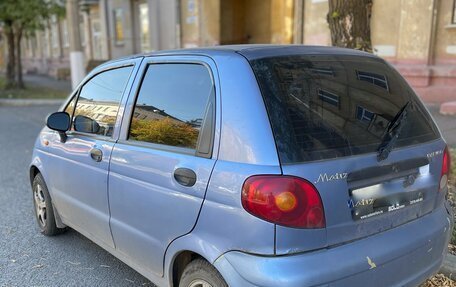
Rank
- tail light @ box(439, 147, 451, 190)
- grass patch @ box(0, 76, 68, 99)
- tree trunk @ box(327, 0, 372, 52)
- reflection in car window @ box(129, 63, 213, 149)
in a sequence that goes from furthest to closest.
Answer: grass patch @ box(0, 76, 68, 99) < tree trunk @ box(327, 0, 372, 52) < tail light @ box(439, 147, 451, 190) < reflection in car window @ box(129, 63, 213, 149)

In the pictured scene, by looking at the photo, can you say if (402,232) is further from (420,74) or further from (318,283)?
(420,74)

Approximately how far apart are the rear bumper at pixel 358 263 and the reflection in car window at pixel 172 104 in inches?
29.8

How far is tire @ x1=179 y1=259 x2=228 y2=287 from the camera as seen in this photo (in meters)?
2.23

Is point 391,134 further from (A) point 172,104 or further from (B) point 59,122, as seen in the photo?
(B) point 59,122

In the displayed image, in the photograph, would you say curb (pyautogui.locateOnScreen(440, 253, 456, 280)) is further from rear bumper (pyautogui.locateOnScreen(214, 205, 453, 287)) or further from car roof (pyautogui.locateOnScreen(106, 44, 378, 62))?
car roof (pyautogui.locateOnScreen(106, 44, 378, 62))

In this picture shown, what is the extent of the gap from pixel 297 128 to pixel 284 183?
11.7 inches

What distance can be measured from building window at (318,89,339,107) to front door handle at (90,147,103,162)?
1619 millimetres

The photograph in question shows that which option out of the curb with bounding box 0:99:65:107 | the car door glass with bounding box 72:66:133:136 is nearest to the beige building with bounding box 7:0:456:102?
the curb with bounding box 0:99:65:107

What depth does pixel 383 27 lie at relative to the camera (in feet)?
A: 32.8

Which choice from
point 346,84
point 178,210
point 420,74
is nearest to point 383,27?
point 420,74

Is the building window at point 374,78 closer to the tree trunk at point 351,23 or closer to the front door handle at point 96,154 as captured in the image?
the front door handle at point 96,154

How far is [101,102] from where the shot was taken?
134 inches

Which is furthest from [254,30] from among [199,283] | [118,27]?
[199,283]

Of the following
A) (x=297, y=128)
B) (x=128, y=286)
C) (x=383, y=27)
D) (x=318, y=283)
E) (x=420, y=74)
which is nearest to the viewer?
(x=318, y=283)
